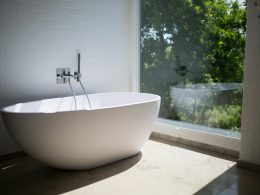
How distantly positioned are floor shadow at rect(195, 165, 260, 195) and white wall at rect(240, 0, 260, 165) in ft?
0.57

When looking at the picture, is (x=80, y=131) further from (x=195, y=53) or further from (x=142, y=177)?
(x=195, y=53)

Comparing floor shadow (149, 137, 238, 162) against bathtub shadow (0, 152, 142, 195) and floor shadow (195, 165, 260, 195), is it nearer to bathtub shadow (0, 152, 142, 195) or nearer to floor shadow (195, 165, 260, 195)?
floor shadow (195, 165, 260, 195)

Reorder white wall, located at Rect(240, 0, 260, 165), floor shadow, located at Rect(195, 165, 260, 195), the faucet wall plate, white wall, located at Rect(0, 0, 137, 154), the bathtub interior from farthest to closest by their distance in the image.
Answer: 1. the faucet wall plate
2. white wall, located at Rect(0, 0, 137, 154)
3. the bathtub interior
4. white wall, located at Rect(240, 0, 260, 165)
5. floor shadow, located at Rect(195, 165, 260, 195)

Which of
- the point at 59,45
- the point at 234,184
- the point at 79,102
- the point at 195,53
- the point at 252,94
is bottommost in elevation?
the point at 234,184

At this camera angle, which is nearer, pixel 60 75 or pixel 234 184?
pixel 234 184

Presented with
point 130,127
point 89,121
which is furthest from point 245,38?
point 89,121

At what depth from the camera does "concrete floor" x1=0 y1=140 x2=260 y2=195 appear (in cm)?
224

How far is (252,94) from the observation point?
2.57m

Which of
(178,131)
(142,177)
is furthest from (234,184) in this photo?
(178,131)

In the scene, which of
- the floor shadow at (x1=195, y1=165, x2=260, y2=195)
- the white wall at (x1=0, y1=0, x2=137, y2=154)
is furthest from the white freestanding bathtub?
the floor shadow at (x1=195, y1=165, x2=260, y2=195)

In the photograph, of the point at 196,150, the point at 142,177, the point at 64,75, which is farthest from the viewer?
the point at 64,75

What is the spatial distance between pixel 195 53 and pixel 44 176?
2.09m

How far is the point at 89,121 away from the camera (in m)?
2.34

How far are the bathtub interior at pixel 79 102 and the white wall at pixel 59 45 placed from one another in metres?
0.24
